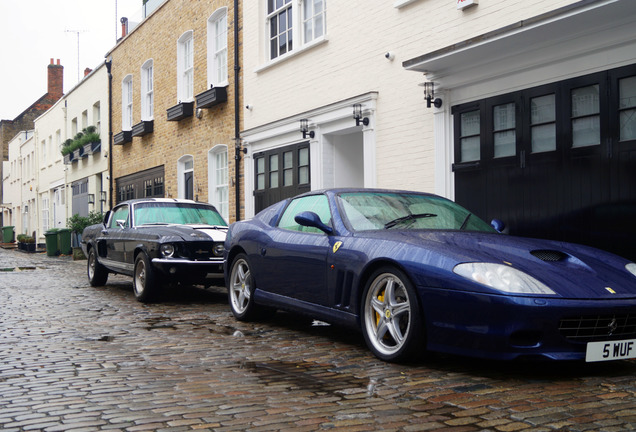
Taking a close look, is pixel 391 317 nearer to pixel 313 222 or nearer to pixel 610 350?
pixel 313 222

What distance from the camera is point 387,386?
4.43 meters

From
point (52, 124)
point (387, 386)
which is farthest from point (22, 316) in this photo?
point (52, 124)

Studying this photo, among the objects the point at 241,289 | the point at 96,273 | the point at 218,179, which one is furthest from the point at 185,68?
the point at 241,289

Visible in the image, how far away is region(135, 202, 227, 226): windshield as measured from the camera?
1088cm

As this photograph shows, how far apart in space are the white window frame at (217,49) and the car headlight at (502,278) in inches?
559

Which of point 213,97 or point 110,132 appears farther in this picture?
point 110,132

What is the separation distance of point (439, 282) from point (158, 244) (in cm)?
563

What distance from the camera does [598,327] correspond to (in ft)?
14.8

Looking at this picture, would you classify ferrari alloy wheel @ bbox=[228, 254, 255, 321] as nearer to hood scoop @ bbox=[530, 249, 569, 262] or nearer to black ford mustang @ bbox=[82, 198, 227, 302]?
black ford mustang @ bbox=[82, 198, 227, 302]

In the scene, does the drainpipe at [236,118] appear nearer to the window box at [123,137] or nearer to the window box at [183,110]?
the window box at [183,110]

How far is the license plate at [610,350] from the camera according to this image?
4406 mm

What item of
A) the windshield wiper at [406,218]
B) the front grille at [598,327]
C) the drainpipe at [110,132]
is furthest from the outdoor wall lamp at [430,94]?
the drainpipe at [110,132]

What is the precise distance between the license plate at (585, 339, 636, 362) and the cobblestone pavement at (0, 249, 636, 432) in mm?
173

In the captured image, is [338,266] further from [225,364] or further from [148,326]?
[148,326]
